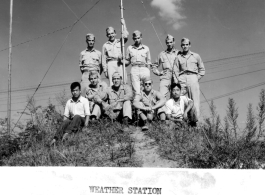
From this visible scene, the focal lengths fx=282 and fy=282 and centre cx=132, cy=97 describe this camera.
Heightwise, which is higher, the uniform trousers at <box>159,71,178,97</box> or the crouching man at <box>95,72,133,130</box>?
the uniform trousers at <box>159,71,178,97</box>

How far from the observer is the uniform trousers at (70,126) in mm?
5250

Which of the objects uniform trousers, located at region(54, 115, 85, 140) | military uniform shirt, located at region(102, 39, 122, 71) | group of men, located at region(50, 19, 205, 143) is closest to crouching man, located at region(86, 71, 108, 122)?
group of men, located at region(50, 19, 205, 143)

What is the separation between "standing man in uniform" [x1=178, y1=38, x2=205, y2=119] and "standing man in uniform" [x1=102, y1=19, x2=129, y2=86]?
63.7 inches

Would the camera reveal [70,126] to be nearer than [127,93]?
Yes

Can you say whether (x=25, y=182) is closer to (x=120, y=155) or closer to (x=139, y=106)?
(x=120, y=155)

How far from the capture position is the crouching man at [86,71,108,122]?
6.28 metres

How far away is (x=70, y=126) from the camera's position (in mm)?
5453

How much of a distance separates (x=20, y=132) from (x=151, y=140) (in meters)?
2.45

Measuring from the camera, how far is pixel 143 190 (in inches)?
120

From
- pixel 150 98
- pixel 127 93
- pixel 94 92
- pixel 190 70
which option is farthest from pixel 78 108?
pixel 190 70

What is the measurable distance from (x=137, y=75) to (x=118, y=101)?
1175 millimetres

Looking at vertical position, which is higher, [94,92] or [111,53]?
[111,53]

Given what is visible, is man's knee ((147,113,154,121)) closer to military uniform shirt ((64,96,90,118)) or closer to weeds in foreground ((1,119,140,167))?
weeds in foreground ((1,119,140,167))

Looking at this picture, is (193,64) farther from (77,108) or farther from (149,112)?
(77,108)
